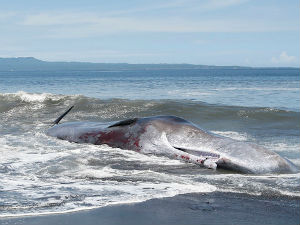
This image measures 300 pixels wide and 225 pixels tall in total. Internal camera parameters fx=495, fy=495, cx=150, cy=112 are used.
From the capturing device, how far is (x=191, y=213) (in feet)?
17.2

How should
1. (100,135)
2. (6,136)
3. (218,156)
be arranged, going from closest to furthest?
(218,156), (100,135), (6,136)

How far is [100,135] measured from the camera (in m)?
10.1

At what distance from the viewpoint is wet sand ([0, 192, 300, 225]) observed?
4.95 meters

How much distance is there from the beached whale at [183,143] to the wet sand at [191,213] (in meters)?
1.90

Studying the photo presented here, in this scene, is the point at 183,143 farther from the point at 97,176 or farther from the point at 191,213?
the point at 191,213

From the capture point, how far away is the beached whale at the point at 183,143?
786 cm

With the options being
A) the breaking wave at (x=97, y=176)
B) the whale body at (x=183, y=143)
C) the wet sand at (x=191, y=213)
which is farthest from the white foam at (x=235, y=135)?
the wet sand at (x=191, y=213)

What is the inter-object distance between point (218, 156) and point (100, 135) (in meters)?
2.84

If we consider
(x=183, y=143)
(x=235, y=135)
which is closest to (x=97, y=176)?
(x=183, y=143)

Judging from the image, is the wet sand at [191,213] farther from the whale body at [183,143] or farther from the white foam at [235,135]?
the white foam at [235,135]

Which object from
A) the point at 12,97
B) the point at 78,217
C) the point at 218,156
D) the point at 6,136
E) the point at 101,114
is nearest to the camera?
the point at 78,217

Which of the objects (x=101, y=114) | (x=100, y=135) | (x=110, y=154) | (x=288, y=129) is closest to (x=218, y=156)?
(x=110, y=154)

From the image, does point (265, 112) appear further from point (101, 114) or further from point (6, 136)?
point (6, 136)

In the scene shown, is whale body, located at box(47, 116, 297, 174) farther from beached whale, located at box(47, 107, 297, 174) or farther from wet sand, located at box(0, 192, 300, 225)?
wet sand, located at box(0, 192, 300, 225)
